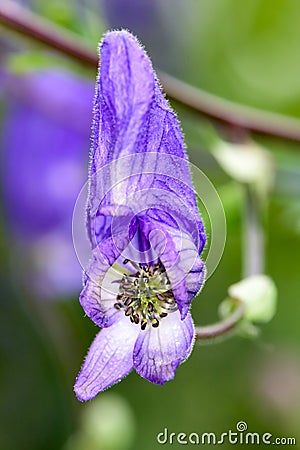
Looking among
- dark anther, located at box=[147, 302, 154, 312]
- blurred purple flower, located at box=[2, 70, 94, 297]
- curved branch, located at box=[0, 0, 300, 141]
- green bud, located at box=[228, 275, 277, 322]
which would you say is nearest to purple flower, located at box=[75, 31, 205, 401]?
dark anther, located at box=[147, 302, 154, 312]

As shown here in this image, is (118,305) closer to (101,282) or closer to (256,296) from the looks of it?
(101,282)

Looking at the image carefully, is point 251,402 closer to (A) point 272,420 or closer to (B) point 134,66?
(A) point 272,420

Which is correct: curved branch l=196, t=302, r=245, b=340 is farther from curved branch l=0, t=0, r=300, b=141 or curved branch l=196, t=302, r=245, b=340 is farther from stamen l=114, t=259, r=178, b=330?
curved branch l=0, t=0, r=300, b=141

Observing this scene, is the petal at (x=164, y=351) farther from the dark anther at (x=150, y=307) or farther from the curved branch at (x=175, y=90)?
the curved branch at (x=175, y=90)

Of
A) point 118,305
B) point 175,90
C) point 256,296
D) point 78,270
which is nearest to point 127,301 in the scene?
point 118,305

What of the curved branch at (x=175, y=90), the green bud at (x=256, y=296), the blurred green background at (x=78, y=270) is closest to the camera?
the green bud at (x=256, y=296)

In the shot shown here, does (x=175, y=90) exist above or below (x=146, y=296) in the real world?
above

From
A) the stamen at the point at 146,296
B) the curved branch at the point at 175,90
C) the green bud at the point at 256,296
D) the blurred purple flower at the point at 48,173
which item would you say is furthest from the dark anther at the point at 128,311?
the blurred purple flower at the point at 48,173

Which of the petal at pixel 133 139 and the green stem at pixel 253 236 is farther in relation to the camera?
the green stem at pixel 253 236
